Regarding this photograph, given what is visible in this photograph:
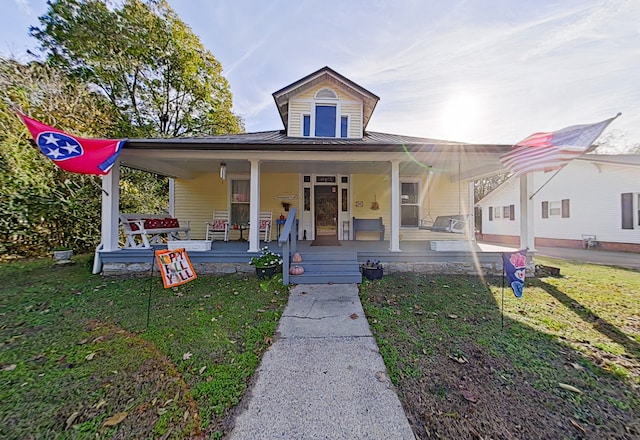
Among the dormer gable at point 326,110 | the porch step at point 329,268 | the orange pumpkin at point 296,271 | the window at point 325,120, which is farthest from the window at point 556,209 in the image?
the orange pumpkin at point 296,271

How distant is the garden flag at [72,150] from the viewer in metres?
4.38

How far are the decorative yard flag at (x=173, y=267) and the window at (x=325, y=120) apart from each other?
608 centimetres

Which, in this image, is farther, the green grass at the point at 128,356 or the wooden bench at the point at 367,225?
the wooden bench at the point at 367,225

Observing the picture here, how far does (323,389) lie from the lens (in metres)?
2.13

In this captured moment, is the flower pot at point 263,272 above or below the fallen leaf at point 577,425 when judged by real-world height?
above

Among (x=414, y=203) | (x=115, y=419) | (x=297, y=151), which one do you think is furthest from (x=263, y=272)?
(x=414, y=203)

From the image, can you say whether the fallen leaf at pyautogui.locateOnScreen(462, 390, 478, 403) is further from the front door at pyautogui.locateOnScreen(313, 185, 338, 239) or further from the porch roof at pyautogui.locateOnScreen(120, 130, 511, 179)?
the front door at pyautogui.locateOnScreen(313, 185, 338, 239)

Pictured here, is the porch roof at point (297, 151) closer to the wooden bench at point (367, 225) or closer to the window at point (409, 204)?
the window at point (409, 204)

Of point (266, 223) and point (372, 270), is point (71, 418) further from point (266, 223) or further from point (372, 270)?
point (266, 223)

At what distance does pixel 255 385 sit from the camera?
2.18 meters

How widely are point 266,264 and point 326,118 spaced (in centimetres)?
551

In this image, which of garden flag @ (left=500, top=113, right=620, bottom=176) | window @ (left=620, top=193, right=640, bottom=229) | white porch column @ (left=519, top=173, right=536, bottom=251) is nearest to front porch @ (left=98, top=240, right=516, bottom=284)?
white porch column @ (left=519, top=173, right=536, bottom=251)

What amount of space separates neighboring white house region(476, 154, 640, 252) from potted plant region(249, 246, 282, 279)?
9.35 meters

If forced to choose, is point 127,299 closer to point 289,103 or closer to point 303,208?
point 303,208
